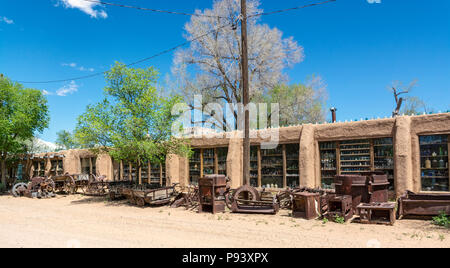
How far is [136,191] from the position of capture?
550 inches

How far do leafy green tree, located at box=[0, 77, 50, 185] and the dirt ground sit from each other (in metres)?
11.1

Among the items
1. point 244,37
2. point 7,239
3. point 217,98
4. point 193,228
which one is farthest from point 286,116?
point 7,239

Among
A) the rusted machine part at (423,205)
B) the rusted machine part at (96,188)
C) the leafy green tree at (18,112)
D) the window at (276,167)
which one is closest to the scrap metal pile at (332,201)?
the rusted machine part at (423,205)

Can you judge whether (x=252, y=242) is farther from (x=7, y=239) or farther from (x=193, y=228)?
(x=7, y=239)

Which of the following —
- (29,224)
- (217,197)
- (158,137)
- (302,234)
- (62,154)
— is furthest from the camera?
(62,154)

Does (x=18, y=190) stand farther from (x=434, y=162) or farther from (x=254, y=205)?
(x=434, y=162)

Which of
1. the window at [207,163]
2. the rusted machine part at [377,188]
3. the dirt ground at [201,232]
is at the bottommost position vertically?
the dirt ground at [201,232]

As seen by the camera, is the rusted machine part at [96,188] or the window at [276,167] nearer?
the window at [276,167]

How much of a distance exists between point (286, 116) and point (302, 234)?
68.6 feet

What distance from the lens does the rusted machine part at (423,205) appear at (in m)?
9.27

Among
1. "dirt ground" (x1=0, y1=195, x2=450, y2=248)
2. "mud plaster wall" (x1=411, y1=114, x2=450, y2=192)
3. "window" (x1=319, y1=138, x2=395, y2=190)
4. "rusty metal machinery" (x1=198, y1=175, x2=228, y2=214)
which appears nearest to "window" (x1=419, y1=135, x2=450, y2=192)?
"mud plaster wall" (x1=411, y1=114, x2=450, y2=192)

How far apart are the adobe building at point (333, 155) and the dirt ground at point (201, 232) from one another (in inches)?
133

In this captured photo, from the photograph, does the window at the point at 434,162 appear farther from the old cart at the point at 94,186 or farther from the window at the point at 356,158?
the old cart at the point at 94,186

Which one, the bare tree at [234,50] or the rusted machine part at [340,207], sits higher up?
the bare tree at [234,50]
